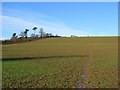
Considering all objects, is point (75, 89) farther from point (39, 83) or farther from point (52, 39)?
point (52, 39)

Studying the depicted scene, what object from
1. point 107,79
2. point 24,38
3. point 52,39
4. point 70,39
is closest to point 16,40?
point 24,38

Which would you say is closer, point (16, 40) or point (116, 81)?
point (116, 81)

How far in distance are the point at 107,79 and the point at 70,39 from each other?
7548cm

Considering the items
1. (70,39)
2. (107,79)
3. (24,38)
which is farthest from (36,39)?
(107,79)

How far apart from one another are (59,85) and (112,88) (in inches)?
81.9

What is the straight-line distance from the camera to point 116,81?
11953 mm

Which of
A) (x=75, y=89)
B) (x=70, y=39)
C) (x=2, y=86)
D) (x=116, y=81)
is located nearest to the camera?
(x=75, y=89)

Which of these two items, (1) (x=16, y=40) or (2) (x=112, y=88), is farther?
(1) (x=16, y=40)

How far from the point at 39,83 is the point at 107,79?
3199 mm

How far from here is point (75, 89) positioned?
1019cm

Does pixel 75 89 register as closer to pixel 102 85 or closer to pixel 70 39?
pixel 102 85

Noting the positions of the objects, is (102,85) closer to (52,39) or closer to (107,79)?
(107,79)

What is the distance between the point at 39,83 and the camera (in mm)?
11430

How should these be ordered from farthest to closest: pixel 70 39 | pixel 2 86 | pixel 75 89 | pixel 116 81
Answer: pixel 70 39, pixel 116 81, pixel 2 86, pixel 75 89
